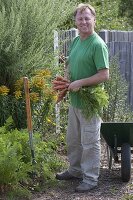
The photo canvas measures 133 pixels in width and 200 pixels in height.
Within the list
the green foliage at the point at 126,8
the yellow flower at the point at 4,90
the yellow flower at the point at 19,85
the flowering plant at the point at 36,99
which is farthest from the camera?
the green foliage at the point at 126,8

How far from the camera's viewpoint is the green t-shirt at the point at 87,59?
18.7 feet

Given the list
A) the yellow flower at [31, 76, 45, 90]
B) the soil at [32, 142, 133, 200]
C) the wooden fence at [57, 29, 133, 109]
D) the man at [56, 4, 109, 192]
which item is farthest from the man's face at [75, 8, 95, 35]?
the wooden fence at [57, 29, 133, 109]

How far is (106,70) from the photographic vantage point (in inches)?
224

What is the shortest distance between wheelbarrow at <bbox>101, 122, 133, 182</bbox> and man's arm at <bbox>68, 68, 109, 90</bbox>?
1.89 ft

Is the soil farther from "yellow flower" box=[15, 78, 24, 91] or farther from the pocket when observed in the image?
"yellow flower" box=[15, 78, 24, 91]

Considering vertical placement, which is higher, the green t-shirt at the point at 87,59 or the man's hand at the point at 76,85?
the green t-shirt at the point at 87,59

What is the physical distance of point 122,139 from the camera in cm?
631

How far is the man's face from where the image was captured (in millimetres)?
5793

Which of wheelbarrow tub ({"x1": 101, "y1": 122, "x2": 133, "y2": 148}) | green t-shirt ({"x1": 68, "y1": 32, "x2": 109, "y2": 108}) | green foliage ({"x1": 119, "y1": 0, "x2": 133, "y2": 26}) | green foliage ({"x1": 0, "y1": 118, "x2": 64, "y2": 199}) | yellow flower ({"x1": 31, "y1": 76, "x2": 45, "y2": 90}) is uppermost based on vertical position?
green foliage ({"x1": 119, "y1": 0, "x2": 133, "y2": 26})

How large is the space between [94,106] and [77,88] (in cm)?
28

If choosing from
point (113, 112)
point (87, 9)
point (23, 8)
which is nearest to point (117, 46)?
point (113, 112)

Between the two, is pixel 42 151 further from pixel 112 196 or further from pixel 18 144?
pixel 112 196

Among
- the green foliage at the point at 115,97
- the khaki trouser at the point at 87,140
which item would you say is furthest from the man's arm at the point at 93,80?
the green foliage at the point at 115,97

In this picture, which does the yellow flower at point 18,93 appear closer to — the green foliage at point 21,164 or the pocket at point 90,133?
the green foliage at point 21,164
